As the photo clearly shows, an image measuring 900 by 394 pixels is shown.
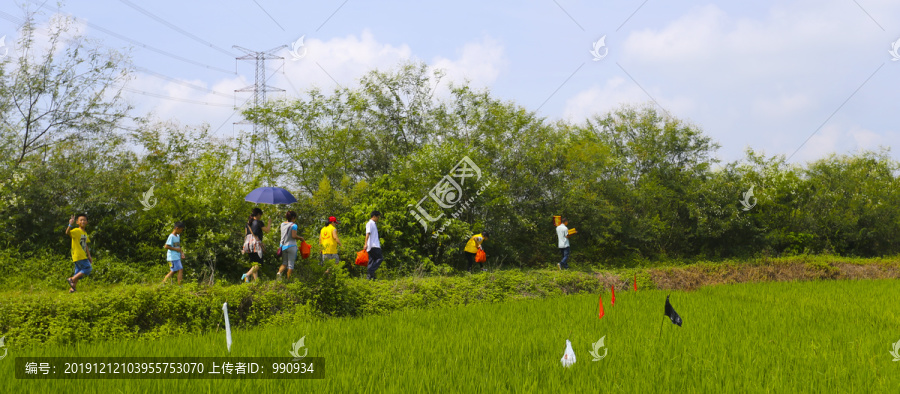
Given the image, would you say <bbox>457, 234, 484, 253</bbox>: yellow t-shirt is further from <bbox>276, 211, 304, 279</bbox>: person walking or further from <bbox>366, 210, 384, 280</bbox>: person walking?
<bbox>276, 211, 304, 279</bbox>: person walking

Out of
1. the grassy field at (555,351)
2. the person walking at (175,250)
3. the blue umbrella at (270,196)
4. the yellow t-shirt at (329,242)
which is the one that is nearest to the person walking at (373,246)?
the yellow t-shirt at (329,242)

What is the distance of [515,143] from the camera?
19.5m

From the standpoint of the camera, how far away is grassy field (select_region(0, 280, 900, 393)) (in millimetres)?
4977

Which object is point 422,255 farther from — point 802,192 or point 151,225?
point 802,192

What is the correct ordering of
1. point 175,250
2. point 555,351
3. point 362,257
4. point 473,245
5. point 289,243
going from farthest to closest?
point 473,245
point 362,257
point 175,250
point 289,243
point 555,351

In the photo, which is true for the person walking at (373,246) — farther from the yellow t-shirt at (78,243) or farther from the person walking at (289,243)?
the yellow t-shirt at (78,243)

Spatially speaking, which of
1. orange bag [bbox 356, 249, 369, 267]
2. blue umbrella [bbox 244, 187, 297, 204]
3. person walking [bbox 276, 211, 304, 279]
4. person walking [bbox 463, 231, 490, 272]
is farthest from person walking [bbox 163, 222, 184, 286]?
person walking [bbox 463, 231, 490, 272]

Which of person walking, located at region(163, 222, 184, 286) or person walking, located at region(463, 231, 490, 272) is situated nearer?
person walking, located at region(163, 222, 184, 286)

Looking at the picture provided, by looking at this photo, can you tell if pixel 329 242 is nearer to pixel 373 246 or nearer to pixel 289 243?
pixel 373 246

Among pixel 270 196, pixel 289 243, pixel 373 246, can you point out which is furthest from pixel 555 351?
pixel 270 196

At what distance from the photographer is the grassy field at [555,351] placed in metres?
4.98

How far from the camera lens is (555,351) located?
6.40 m

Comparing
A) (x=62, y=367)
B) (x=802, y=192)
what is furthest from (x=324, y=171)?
(x=802, y=192)

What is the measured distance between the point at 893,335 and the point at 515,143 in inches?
509
